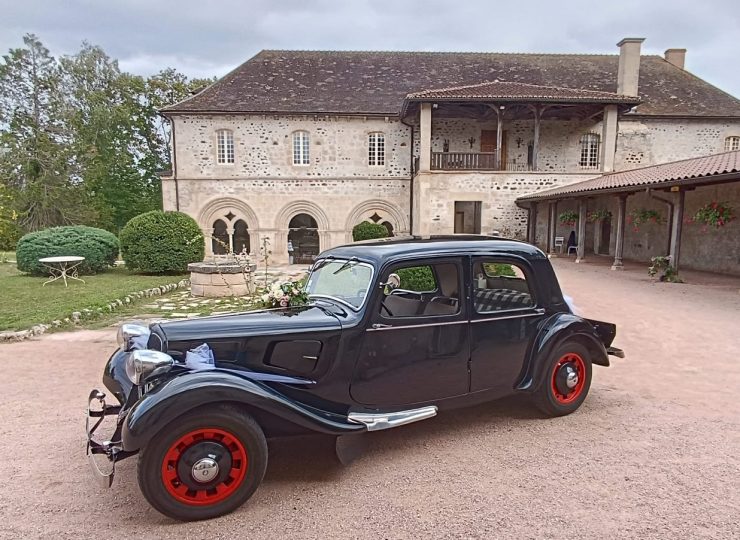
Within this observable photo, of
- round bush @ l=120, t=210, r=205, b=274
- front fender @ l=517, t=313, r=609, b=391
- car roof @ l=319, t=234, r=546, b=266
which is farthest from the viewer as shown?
round bush @ l=120, t=210, r=205, b=274

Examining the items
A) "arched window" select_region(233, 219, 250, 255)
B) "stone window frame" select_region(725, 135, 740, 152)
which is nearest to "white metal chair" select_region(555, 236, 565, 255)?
"stone window frame" select_region(725, 135, 740, 152)

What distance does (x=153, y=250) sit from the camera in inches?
531

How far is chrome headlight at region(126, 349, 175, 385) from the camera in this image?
2537 mm

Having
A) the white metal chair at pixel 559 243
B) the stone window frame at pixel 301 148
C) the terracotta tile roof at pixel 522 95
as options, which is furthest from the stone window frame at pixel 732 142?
the stone window frame at pixel 301 148

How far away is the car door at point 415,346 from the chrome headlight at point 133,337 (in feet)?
5.10

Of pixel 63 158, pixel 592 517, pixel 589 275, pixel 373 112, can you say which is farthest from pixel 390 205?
pixel 63 158

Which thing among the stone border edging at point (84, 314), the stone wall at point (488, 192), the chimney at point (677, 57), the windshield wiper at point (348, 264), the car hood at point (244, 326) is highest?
the chimney at point (677, 57)

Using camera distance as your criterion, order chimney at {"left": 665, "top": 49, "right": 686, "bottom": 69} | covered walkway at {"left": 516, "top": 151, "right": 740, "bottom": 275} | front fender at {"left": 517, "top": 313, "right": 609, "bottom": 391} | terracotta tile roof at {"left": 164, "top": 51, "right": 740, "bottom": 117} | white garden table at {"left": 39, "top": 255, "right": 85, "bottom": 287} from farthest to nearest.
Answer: chimney at {"left": 665, "top": 49, "right": 686, "bottom": 69} < terracotta tile roof at {"left": 164, "top": 51, "right": 740, "bottom": 117} < white garden table at {"left": 39, "top": 255, "right": 85, "bottom": 287} < covered walkway at {"left": 516, "top": 151, "right": 740, "bottom": 275} < front fender at {"left": 517, "top": 313, "right": 609, "bottom": 391}

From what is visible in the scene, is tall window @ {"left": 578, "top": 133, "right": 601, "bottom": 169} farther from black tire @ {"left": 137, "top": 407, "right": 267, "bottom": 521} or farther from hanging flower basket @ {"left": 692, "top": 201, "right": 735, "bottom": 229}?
black tire @ {"left": 137, "top": 407, "right": 267, "bottom": 521}

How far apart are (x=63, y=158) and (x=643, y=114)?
35.1 metres

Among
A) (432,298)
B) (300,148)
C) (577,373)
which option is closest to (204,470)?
(432,298)

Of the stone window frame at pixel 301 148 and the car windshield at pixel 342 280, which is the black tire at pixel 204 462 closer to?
the car windshield at pixel 342 280

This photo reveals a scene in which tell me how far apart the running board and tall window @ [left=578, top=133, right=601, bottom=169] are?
2188 centimetres

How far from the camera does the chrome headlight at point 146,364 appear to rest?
254 cm
